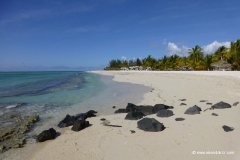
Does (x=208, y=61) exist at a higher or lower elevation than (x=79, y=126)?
higher

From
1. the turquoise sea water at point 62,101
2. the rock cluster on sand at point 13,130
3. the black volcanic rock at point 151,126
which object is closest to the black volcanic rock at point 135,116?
the black volcanic rock at point 151,126

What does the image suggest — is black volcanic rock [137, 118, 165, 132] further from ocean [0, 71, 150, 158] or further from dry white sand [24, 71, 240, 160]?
ocean [0, 71, 150, 158]

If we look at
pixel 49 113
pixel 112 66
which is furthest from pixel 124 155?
pixel 112 66

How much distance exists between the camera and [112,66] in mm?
166000

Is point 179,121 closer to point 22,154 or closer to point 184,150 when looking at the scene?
point 184,150

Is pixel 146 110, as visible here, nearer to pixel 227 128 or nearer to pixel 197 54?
pixel 227 128

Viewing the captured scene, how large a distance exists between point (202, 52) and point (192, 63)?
642 centimetres

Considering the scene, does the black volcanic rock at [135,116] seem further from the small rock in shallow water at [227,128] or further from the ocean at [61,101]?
the small rock in shallow water at [227,128]

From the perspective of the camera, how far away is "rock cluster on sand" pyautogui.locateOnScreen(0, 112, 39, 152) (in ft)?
22.2

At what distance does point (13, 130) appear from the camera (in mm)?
8273

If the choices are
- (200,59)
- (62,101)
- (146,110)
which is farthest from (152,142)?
(200,59)

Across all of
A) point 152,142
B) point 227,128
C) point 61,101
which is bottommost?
point 61,101

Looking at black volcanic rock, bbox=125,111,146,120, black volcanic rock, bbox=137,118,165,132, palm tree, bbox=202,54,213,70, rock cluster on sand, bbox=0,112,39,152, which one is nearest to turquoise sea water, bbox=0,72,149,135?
rock cluster on sand, bbox=0,112,39,152

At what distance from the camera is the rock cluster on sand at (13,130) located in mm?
6766
